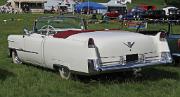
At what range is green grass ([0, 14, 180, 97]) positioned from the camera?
7.52m

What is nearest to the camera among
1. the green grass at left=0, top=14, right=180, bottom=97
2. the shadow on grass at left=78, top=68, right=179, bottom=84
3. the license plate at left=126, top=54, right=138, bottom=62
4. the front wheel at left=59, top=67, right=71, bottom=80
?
the green grass at left=0, top=14, right=180, bottom=97

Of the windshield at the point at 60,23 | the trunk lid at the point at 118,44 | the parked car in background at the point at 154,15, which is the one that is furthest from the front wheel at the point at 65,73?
the parked car in background at the point at 154,15

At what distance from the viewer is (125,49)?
8.36 metres

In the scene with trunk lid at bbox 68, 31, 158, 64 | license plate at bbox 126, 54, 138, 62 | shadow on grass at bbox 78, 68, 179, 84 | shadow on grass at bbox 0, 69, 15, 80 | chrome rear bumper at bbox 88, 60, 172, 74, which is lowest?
shadow on grass at bbox 78, 68, 179, 84

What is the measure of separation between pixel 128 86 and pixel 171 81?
1007 mm

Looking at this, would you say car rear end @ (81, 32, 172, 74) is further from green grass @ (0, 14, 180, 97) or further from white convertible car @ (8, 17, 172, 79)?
green grass @ (0, 14, 180, 97)

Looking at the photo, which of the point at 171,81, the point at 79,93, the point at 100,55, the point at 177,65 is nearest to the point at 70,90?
the point at 79,93

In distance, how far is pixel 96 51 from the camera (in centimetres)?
805

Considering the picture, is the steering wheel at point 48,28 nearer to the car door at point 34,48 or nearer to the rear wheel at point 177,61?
the car door at point 34,48

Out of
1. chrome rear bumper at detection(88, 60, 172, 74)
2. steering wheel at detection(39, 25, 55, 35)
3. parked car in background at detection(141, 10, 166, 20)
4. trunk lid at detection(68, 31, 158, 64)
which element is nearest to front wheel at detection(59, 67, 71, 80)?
trunk lid at detection(68, 31, 158, 64)

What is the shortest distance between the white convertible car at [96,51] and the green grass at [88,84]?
0.99ft

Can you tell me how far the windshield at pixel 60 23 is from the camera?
419 inches

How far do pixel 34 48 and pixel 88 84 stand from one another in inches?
73.4

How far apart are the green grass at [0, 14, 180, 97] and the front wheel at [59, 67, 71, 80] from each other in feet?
0.40
